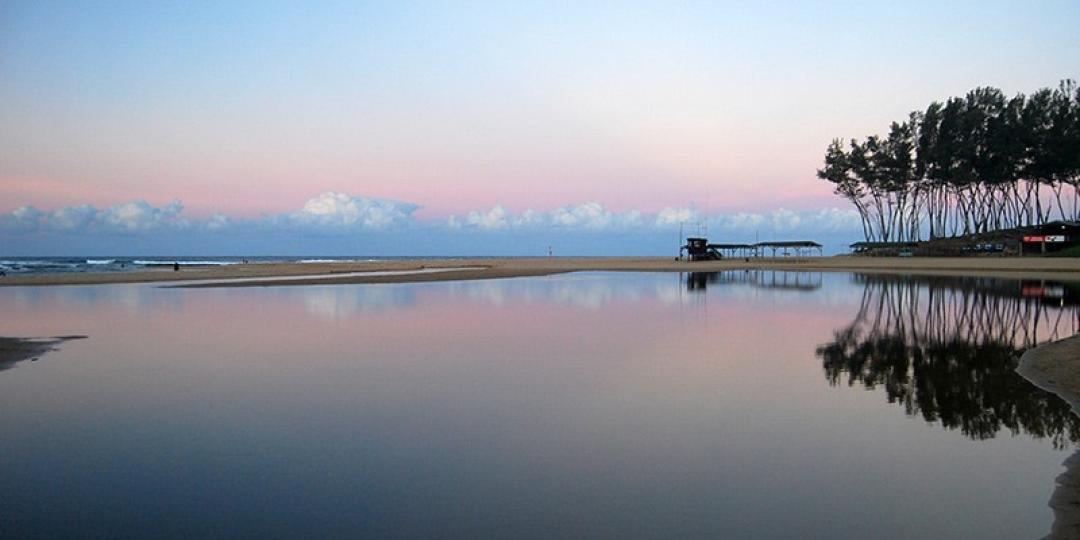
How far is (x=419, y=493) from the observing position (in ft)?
22.6

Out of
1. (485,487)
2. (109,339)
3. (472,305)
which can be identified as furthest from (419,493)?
(472,305)

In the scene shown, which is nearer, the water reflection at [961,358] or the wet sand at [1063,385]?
the wet sand at [1063,385]

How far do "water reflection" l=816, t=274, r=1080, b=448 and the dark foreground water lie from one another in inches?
3.4

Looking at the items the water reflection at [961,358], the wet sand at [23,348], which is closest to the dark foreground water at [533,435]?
the water reflection at [961,358]

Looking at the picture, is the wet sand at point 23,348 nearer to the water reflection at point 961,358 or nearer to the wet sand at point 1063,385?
the water reflection at point 961,358

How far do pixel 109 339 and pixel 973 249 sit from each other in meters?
84.8

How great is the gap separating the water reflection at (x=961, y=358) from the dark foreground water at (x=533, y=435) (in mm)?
86

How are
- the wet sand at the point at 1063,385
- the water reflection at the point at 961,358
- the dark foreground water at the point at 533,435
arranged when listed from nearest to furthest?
the wet sand at the point at 1063,385 → the dark foreground water at the point at 533,435 → the water reflection at the point at 961,358

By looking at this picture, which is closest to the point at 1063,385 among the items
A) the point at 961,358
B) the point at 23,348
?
the point at 961,358

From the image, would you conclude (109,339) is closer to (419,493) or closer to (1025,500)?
(419,493)

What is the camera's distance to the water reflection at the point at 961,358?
9.77 meters

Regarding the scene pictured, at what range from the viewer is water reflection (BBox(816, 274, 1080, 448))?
977 cm

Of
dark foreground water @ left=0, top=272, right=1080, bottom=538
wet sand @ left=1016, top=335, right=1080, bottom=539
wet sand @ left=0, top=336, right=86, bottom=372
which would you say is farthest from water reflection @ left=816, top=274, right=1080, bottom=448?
wet sand @ left=0, top=336, right=86, bottom=372

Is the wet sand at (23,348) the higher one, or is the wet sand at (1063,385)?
the wet sand at (23,348)
